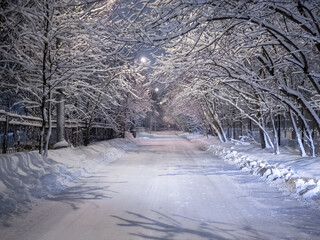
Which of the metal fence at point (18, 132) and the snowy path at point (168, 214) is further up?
the metal fence at point (18, 132)

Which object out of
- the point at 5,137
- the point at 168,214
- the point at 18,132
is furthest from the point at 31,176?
the point at 168,214

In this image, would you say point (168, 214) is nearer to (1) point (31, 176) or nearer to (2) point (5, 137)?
(1) point (31, 176)

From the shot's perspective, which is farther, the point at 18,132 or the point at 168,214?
the point at 18,132

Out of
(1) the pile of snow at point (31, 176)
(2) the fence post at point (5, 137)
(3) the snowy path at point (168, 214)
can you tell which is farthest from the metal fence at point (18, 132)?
(3) the snowy path at point (168, 214)

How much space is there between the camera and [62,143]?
14.6 meters

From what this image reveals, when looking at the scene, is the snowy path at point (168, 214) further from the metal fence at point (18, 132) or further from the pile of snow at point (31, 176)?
the metal fence at point (18, 132)

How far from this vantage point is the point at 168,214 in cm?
578

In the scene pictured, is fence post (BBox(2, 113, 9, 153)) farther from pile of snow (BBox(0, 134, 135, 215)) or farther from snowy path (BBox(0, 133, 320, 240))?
snowy path (BBox(0, 133, 320, 240))

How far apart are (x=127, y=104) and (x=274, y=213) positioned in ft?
83.1

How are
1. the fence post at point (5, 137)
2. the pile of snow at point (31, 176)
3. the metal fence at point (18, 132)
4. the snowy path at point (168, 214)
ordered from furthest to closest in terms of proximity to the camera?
the metal fence at point (18, 132), the fence post at point (5, 137), the pile of snow at point (31, 176), the snowy path at point (168, 214)

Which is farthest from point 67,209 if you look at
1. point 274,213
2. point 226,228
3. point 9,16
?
point 9,16

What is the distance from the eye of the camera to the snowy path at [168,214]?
4.75 meters

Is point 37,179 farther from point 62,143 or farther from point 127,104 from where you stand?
point 127,104

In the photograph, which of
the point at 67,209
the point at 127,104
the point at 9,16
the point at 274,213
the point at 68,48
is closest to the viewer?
the point at 274,213
